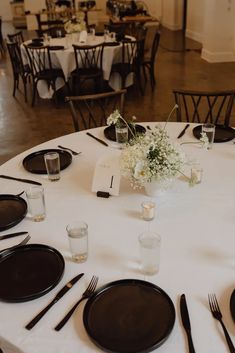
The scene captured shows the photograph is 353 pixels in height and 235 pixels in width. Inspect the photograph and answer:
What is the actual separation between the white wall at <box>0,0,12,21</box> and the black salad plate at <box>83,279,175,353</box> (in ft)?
54.0

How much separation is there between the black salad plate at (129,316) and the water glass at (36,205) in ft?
1.66

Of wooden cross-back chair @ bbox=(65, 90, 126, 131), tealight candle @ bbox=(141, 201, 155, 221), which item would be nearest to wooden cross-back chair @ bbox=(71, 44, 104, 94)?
wooden cross-back chair @ bbox=(65, 90, 126, 131)

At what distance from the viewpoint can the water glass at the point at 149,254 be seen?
118 centimetres

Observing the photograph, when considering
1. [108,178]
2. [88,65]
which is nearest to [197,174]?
[108,178]

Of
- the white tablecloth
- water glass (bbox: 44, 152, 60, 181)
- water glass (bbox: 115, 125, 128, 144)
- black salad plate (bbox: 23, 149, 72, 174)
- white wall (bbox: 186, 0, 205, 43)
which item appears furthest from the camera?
white wall (bbox: 186, 0, 205, 43)

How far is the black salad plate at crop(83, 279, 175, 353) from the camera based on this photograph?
967 mm

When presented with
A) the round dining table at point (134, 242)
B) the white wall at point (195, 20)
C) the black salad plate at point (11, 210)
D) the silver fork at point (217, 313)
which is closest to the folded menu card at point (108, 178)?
the round dining table at point (134, 242)

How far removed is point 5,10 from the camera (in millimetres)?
15258

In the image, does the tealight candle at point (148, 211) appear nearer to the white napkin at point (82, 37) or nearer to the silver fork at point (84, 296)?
the silver fork at point (84, 296)

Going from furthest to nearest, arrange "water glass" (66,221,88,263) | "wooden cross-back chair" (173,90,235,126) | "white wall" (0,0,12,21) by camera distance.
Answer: "white wall" (0,0,12,21) → "wooden cross-back chair" (173,90,235,126) → "water glass" (66,221,88,263)

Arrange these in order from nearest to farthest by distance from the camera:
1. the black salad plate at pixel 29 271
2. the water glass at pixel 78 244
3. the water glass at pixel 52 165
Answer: the black salad plate at pixel 29 271 → the water glass at pixel 78 244 → the water glass at pixel 52 165

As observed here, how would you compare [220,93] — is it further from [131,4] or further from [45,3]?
[45,3]

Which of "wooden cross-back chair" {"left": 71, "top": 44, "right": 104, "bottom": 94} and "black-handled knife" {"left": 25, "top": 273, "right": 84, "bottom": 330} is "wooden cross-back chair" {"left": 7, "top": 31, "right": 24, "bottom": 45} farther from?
"black-handled knife" {"left": 25, "top": 273, "right": 84, "bottom": 330}

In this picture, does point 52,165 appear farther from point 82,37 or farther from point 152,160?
point 82,37
